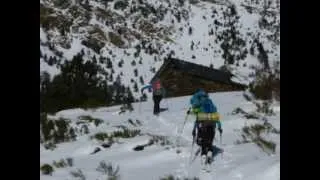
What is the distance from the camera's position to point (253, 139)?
6395mm

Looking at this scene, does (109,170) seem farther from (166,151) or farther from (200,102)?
(200,102)

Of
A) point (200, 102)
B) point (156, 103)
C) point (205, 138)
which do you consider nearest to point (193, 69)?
point (200, 102)

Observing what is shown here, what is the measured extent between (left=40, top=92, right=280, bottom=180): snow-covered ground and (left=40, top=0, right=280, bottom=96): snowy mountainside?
301 mm

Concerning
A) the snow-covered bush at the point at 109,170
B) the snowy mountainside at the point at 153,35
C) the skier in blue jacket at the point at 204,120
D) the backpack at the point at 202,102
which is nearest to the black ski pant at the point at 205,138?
the skier in blue jacket at the point at 204,120

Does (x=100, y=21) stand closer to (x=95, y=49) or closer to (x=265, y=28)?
(x=95, y=49)

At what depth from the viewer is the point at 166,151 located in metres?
6.20

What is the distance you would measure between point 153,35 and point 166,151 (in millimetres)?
1132

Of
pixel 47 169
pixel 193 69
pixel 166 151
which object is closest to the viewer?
pixel 47 169

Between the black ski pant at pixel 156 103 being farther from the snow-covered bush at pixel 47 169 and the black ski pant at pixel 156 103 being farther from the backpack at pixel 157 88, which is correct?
the snow-covered bush at pixel 47 169

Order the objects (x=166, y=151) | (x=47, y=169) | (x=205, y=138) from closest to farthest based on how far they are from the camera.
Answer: (x=47, y=169) → (x=166, y=151) → (x=205, y=138)

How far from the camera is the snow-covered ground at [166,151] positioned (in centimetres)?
605

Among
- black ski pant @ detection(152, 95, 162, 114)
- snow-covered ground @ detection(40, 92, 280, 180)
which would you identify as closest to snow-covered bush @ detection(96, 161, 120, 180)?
snow-covered ground @ detection(40, 92, 280, 180)

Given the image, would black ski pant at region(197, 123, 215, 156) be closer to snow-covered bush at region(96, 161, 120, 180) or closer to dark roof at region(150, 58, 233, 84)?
dark roof at region(150, 58, 233, 84)
